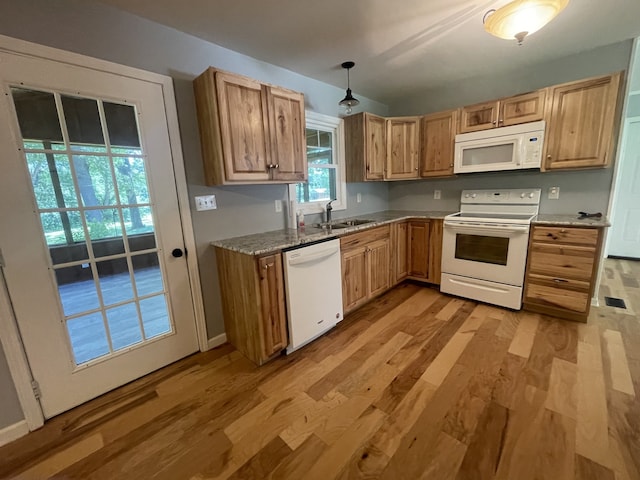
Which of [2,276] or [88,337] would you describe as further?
[88,337]

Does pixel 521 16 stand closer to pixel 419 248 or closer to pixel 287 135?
pixel 287 135

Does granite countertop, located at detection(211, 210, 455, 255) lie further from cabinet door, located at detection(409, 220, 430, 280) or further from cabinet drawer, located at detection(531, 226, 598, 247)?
cabinet drawer, located at detection(531, 226, 598, 247)

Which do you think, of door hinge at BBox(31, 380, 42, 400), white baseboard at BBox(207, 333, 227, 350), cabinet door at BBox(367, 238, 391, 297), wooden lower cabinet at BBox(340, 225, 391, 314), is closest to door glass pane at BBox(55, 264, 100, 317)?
door hinge at BBox(31, 380, 42, 400)

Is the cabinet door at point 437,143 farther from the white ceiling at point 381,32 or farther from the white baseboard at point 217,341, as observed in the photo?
the white baseboard at point 217,341

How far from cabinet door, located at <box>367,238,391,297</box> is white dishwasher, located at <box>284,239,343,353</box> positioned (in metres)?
0.56

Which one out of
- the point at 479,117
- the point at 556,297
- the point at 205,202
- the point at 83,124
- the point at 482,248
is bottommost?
the point at 556,297

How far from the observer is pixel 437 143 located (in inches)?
128

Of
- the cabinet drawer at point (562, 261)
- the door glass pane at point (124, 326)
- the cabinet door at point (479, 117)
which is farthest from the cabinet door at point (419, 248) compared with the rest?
the door glass pane at point (124, 326)

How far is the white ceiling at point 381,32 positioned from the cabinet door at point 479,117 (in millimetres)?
395

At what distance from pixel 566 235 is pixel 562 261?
0.24 m

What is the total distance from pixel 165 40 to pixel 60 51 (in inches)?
24.6

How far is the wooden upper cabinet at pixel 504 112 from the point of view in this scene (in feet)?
8.51

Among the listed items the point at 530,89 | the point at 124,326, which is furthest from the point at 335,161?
the point at 124,326

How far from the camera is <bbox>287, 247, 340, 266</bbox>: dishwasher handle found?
6.66 ft
